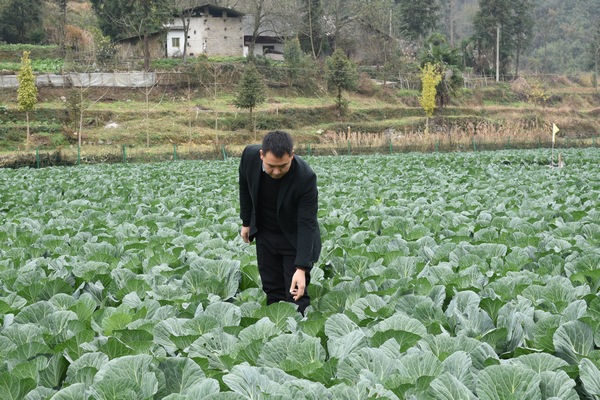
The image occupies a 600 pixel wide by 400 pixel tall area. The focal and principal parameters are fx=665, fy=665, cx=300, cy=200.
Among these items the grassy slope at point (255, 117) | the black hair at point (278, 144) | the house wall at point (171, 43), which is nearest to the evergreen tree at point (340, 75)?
the grassy slope at point (255, 117)

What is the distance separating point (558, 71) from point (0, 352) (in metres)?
87.1

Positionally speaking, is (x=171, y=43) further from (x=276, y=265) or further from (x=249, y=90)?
(x=276, y=265)

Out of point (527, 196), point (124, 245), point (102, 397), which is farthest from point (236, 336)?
point (527, 196)

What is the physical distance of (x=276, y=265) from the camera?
4680mm

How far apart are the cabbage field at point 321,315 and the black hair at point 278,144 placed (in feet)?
2.86

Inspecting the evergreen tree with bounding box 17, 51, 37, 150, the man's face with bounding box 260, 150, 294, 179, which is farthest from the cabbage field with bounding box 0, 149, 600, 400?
the evergreen tree with bounding box 17, 51, 37, 150

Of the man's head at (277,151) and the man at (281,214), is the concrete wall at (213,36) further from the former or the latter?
the man's head at (277,151)

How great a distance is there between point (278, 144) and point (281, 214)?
2.34ft

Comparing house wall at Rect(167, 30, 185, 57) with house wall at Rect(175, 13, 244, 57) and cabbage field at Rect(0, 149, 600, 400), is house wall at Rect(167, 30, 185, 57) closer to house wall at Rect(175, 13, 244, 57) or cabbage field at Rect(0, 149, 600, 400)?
house wall at Rect(175, 13, 244, 57)

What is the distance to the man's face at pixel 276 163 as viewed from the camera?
385cm

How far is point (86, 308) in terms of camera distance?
3848 millimetres

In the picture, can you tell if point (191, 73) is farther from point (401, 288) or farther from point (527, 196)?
point (401, 288)

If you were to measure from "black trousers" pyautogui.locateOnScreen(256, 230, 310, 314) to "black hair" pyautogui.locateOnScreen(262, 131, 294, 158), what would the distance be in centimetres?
91

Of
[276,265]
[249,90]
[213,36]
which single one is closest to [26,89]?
[249,90]
